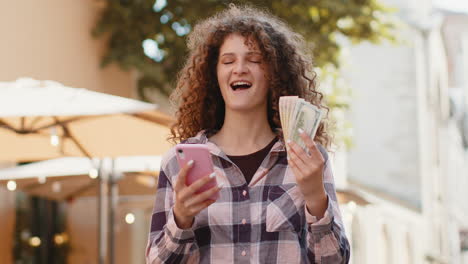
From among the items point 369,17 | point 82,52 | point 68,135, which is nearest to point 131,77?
point 82,52

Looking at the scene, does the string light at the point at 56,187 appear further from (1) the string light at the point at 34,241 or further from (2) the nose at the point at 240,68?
(2) the nose at the point at 240,68

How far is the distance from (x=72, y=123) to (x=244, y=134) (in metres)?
4.52

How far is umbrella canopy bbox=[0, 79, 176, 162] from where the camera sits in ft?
Result: 20.6

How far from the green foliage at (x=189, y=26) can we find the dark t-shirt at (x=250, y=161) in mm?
8087

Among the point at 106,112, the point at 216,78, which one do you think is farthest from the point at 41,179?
the point at 216,78

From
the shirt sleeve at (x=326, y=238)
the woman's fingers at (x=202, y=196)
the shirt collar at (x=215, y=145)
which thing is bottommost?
the shirt sleeve at (x=326, y=238)

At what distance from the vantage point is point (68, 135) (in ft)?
24.1

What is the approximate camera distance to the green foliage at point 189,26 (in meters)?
11.1

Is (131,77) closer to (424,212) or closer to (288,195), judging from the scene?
(288,195)

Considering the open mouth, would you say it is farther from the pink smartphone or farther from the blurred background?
the blurred background

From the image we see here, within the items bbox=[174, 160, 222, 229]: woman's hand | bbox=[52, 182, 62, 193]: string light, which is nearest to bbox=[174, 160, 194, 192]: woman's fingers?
bbox=[174, 160, 222, 229]: woman's hand

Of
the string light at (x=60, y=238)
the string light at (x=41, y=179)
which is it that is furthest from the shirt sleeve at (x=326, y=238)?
the string light at (x=60, y=238)

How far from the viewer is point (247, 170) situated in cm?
281

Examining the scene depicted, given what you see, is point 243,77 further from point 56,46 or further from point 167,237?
point 56,46
